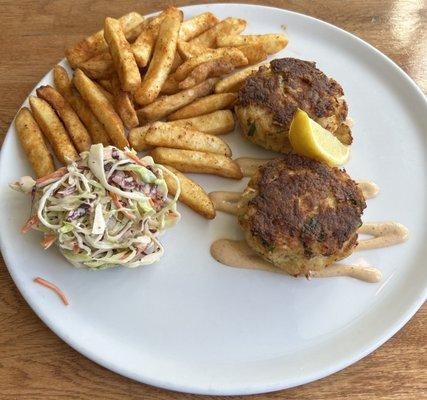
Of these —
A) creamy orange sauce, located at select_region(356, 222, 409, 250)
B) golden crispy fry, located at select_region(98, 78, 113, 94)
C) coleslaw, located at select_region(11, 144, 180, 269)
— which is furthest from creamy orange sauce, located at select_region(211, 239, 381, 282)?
golden crispy fry, located at select_region(98, 78, 113, 94)

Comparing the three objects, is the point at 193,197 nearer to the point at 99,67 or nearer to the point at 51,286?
the point at 51,286

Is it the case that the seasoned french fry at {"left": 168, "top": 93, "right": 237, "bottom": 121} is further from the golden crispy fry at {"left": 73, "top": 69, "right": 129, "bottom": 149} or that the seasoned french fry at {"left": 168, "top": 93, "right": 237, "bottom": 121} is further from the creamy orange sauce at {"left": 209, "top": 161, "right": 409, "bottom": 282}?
the creamy orange sauce at {"left": 209, "top": 161, "right": 409, "bottom": 282}

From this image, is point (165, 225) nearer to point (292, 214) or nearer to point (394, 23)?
point (292, 214)

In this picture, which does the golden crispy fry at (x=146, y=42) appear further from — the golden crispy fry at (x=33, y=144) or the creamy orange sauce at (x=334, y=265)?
the creamy orange sauce at (x=334, y=265)

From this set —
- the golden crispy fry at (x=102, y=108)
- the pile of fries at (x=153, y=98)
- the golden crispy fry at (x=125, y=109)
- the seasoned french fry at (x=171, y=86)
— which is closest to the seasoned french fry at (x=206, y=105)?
the pile of fries at (x=153, y=98)

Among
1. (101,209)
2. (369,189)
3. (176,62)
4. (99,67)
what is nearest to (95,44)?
(99,67)

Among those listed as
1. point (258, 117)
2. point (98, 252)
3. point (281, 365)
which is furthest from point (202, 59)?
point (281, 365)
